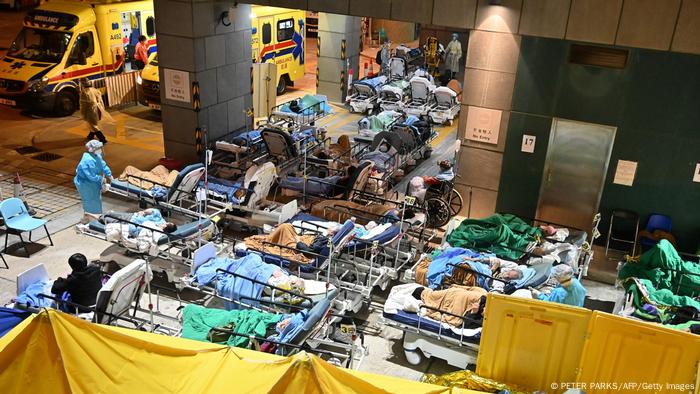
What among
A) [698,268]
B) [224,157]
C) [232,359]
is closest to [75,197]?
[224,157]

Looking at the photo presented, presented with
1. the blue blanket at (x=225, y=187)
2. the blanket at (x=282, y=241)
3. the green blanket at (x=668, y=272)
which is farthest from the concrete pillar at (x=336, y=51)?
the green blanket at (x=668, y=272)

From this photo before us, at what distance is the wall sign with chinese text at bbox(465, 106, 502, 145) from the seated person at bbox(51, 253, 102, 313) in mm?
7790

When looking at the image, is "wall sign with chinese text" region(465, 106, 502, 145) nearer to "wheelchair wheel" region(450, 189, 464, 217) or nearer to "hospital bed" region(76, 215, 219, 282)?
"wheelchair wheel" region(450, 189, 464, 217)

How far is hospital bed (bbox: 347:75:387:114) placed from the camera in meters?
21.2

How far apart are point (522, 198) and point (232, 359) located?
8.39 metres

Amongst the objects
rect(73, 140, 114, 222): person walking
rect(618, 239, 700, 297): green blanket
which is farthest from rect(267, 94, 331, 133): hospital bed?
rect(618, 239, 700, 297): green blanket

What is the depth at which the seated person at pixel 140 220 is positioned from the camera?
10.6m

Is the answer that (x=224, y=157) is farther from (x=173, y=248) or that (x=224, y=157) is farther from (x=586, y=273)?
(x=586, y=273)

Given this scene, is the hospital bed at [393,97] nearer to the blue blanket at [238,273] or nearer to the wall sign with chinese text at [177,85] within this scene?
the wall sign with chinese text at [177,85]

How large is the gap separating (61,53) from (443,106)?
1177cm

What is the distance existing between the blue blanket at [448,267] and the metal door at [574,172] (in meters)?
3.15

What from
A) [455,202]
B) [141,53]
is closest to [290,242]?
[455,202]

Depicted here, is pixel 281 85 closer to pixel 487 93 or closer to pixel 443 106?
pixel 443 106

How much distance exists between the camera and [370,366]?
9.19 m
